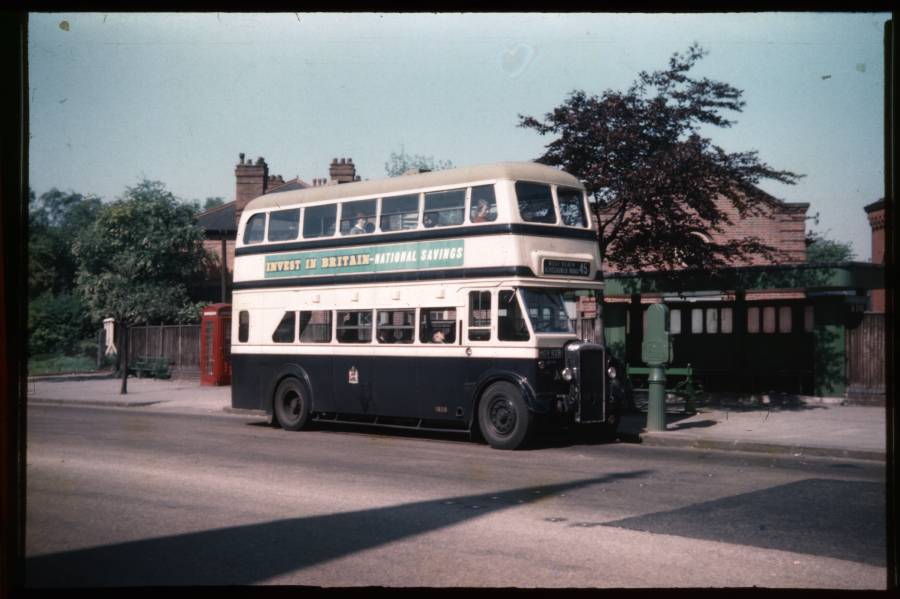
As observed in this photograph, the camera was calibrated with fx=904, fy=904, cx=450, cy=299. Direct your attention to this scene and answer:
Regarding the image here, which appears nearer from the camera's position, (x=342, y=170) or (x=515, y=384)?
(x=515, y=384)

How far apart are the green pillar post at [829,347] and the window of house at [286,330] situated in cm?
1154

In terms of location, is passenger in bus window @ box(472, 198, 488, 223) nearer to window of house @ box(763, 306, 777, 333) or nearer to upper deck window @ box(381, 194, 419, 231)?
upper deck window @ box(381, 194, 419, 231)

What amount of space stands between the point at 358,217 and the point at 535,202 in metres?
3.52

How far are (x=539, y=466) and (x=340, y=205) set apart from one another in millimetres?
6859

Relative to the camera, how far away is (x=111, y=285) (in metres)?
35.5

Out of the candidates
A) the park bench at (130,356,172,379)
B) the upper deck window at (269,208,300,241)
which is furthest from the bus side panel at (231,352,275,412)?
the park bench at (130,356,172,379)

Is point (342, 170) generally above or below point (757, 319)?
above

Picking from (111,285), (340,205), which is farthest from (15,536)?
(111,285)

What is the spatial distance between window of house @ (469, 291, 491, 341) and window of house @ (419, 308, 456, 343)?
0.40 meters

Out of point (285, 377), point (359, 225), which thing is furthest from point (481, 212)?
point (285, 377)

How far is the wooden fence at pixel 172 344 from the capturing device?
32.2 m

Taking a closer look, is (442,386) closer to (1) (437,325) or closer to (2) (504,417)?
(1) (437,325)

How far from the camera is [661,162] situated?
57.6ft

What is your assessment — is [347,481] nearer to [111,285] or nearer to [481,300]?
[481,300]
